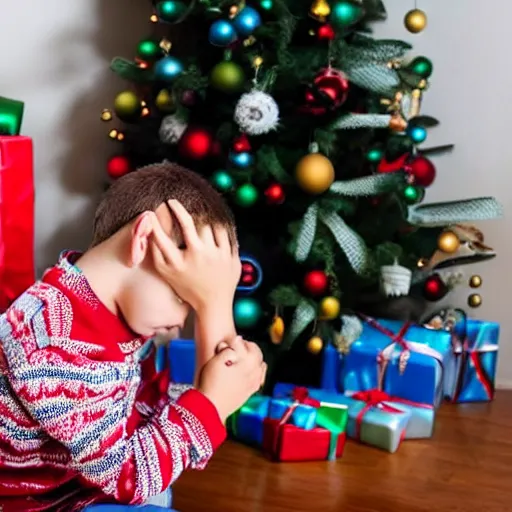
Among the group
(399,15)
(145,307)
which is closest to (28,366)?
(145,307)

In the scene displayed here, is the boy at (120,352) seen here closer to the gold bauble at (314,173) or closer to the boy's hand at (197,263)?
the boy's hand at (197,263)

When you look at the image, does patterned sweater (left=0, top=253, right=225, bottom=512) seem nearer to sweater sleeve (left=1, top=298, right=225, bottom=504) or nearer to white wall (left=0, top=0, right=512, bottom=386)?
sweater sleeve (left=1, top=298, right=225, bottom=504)

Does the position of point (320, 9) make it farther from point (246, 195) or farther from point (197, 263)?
point (197, 263)

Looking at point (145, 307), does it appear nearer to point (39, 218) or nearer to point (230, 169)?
point (230, 169)

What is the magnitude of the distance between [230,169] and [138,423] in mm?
564

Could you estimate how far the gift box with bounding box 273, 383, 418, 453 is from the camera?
137 cm

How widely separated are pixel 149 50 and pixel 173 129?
A: 0.48 ft

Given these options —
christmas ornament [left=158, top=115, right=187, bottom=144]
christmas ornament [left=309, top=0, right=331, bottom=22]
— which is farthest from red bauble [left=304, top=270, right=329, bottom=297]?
christmas ornament [left=309, top=0, right=331, bottom=22]

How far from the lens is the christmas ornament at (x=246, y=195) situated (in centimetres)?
132

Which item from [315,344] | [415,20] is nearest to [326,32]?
[415,20]

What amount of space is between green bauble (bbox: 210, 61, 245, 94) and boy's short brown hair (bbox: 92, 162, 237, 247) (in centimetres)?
41

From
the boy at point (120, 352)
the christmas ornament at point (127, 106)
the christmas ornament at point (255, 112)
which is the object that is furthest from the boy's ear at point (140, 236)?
the christmas ornament at point (127, 106)

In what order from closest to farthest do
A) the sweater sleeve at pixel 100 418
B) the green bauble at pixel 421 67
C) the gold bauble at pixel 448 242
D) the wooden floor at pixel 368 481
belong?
the sweater sleeve at pixel 100 418 → the wooden floor at pixel 368 481 → the gold bauble at pixel 448 242 → the green bauble at pixel 421 67

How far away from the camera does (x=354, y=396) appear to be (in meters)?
1.45
